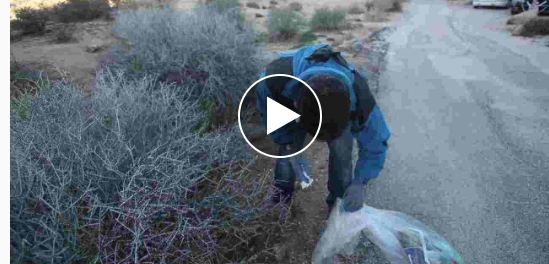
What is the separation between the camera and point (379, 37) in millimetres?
10914

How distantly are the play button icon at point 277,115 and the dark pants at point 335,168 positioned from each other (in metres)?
0.23

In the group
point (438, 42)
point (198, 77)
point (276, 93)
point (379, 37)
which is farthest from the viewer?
point (379, 37)

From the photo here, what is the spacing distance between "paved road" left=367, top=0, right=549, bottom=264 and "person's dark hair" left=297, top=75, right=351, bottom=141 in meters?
1.43

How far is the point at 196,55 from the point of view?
4.33 meters

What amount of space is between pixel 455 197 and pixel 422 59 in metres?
5.51

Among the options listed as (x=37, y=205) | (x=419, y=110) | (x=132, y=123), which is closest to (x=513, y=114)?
(x=419, y=110)

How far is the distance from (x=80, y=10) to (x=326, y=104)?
39.3ft

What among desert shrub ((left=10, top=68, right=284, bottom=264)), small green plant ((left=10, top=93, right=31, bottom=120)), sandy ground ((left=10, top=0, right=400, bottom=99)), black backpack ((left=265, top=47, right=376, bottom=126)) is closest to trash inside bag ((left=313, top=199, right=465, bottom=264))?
desert shrub ((left=10, top=68, right=284, bottom=264))

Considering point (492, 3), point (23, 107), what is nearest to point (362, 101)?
point (23, 107)

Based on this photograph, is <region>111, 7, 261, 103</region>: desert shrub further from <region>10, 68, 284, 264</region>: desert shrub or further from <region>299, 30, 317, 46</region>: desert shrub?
<region>299, 30, 317, 46</region>: desert shrub

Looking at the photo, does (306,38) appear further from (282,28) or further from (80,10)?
(80,10)

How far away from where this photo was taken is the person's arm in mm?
2234

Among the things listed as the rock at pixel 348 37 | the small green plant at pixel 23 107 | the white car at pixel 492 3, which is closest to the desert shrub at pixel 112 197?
the small green plant at pixel 23 107

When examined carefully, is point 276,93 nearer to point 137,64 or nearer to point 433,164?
point 433,164
